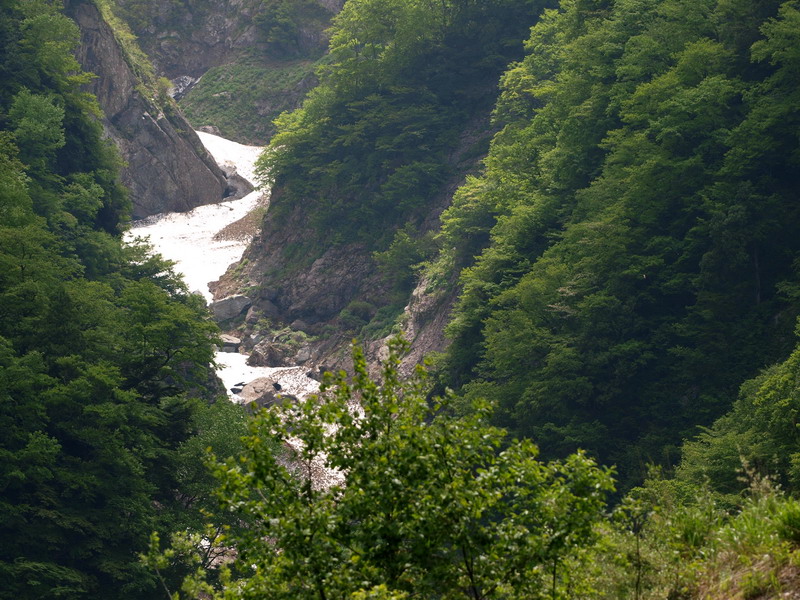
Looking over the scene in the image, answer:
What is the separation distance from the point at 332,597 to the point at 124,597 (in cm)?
2099

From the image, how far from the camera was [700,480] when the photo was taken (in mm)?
25250

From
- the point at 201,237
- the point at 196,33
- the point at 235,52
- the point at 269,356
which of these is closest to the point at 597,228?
the point at 269,356

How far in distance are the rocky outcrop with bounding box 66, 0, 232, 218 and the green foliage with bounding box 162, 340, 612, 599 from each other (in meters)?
65.9

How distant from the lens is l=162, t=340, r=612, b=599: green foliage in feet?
34.3

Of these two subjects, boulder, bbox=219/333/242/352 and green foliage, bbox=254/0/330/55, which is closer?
boulder, bbox=219/333/242/352

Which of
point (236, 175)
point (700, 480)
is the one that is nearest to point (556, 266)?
point (700, 480)

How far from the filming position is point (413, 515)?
10406 mm

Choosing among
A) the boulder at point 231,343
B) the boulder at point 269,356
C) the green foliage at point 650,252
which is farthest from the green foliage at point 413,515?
the boulder at point 231,343

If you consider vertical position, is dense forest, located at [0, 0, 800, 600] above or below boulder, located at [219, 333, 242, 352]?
above

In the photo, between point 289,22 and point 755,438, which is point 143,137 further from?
point 755,438

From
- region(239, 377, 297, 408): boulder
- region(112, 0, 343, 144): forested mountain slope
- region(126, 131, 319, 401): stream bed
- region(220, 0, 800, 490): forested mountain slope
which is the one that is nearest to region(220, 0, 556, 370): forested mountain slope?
region(220, 0, 800, 490): forested mountain slope

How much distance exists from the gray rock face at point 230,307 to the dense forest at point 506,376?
36.2 feet

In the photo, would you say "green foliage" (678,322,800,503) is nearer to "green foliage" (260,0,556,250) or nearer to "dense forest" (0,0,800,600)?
"dense forest" (0,0,800,600)

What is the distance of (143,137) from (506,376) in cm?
4803
